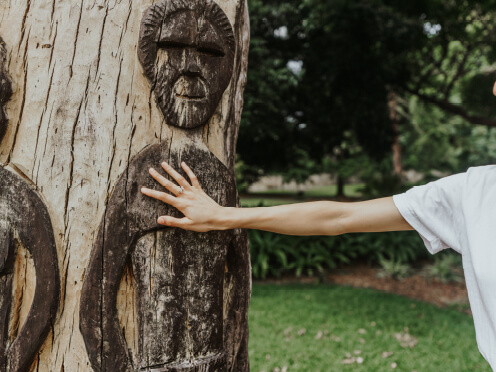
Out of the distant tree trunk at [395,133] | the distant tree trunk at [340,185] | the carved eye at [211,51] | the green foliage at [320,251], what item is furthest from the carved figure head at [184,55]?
the distant tree trunk at [395,133]

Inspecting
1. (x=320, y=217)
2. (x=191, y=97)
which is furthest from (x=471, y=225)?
(x=191, y=97)

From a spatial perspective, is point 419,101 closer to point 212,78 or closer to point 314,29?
point 314,29

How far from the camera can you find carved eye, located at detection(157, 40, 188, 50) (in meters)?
1.77

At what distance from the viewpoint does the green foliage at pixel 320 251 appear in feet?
25.1

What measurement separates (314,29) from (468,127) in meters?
3.13

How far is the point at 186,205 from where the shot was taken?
5.64 ft

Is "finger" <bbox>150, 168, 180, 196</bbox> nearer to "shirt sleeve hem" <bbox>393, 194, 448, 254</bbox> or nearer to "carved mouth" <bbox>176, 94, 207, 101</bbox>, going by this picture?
"carved mouth" <bbox>176, 94, 207, 101</bbox>

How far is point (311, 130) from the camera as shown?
306 inches

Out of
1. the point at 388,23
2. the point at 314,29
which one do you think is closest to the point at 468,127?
the point at 388,23

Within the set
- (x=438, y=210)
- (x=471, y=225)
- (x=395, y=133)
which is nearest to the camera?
(x=471, y=225)

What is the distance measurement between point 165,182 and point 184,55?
0.50 meters

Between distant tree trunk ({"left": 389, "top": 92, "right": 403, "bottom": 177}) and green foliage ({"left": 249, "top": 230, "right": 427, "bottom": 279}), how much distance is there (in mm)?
1120

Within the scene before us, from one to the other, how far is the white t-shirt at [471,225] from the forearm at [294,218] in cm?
23

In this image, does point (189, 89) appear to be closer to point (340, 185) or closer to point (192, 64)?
point (192, 64)
